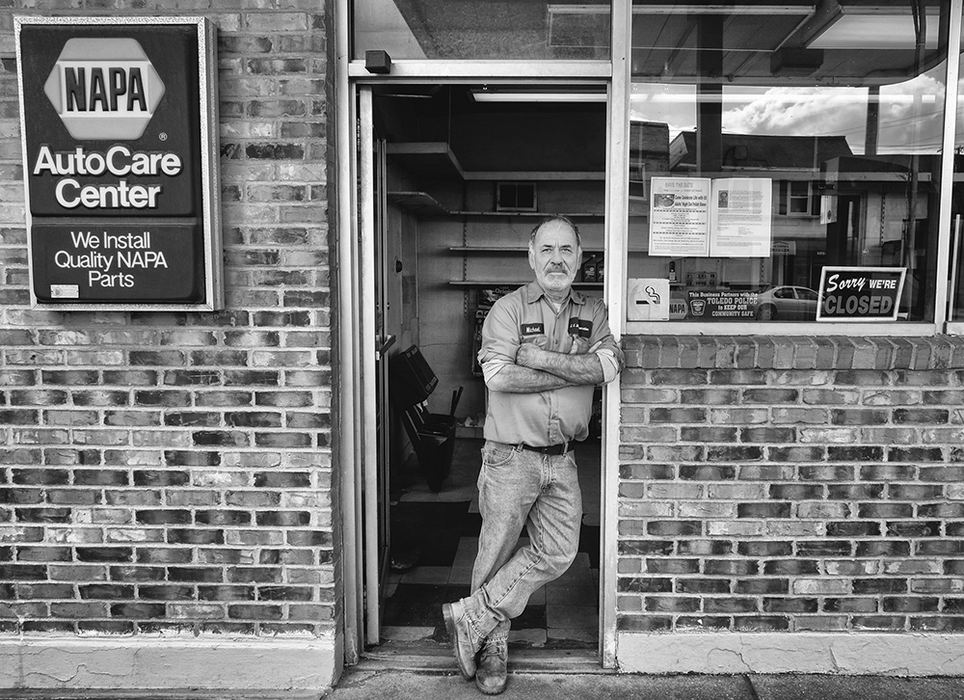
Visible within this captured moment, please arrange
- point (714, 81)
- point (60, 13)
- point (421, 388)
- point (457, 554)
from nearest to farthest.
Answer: point (60, 13)
point (714, 81)
point (457, 554)
point (421, 388)

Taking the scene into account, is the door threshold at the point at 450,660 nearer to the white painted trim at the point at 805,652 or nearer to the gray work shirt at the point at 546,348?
the white painted trim at the point at 805,652

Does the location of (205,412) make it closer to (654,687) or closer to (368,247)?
(368,247)

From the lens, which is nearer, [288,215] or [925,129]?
[288,215]

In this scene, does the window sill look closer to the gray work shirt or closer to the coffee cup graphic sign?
the gray work shirt

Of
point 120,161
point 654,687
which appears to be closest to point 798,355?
point 654,687

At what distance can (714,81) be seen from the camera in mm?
3322

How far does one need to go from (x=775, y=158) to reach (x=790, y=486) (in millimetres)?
1383

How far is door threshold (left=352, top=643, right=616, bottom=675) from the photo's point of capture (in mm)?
3279

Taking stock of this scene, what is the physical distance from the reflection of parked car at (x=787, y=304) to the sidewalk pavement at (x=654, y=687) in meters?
1.49

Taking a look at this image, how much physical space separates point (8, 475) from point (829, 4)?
3.92 meters

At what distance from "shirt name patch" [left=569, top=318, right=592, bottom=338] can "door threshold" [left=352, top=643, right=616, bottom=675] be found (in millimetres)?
1421

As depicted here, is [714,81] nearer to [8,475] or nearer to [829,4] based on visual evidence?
[829,4]

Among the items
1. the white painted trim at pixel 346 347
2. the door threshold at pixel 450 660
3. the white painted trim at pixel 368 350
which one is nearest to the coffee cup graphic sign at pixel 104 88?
the white painted trim at pixel 346 347

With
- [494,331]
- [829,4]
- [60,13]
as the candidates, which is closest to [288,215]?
[494,331]
